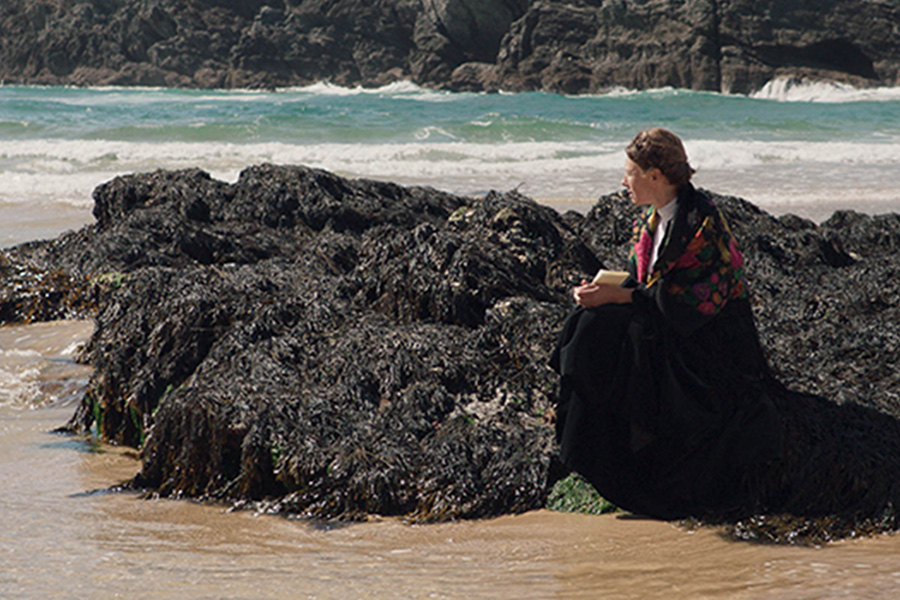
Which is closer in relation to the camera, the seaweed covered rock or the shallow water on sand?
the shallow water on sand

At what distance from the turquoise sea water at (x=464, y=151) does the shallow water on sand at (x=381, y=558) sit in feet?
21.9

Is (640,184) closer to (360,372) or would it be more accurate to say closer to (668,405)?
(668,405)

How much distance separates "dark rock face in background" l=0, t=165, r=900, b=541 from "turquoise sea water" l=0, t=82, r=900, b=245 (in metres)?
5.61

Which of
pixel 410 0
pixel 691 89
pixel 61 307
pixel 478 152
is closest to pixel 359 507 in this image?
pixel 61 307

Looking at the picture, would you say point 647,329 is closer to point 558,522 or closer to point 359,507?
point 558,522

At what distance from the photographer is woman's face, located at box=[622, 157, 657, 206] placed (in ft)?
9.06

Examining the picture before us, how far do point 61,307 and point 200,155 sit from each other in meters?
13.1

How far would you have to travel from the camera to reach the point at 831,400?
3.10 m

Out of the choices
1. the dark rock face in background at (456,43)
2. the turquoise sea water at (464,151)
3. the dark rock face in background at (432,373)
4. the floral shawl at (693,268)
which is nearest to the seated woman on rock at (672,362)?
the floral shawl at (693,268)

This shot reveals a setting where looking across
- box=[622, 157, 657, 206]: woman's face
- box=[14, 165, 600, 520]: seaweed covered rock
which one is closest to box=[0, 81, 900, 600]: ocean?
box=[14, 165, 600, 520]: seaweed covered rock

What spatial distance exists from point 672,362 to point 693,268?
0.29 meters

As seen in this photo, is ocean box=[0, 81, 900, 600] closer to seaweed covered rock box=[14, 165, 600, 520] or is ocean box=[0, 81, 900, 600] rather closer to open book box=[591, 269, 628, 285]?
seaweed covered rock box=[14, 165, 600, 520]

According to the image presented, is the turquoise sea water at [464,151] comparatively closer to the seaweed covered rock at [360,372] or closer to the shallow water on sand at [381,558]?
the seaweed covered rock at [360,372]

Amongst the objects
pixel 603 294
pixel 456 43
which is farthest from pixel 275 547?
pixel 456 43
